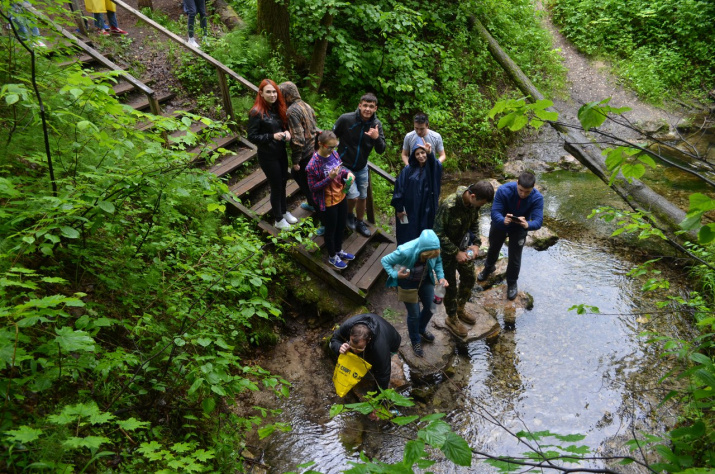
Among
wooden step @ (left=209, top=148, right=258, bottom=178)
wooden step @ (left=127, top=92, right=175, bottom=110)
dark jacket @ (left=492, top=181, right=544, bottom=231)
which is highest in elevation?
wooden step @ (left=127, top=92, right=175, bottom=110)

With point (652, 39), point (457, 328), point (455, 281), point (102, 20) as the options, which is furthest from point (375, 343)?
point (652, 39)

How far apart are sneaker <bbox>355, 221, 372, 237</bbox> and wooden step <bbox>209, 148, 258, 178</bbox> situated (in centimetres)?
213

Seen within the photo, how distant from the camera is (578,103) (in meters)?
12.8

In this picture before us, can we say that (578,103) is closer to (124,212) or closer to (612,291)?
(612,291)

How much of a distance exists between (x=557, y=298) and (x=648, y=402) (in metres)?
1.91

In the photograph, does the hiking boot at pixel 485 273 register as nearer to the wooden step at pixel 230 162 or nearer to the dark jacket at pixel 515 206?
the dark jacket at pixel 515 206

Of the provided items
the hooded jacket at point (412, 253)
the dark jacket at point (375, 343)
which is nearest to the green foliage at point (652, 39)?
the hooded jacket at point (412, 253)

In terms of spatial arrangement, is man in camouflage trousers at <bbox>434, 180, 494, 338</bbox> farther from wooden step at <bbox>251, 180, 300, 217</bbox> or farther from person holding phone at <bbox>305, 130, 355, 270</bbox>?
wooden step at <bbox>251, 180, 300, 217</bbox>

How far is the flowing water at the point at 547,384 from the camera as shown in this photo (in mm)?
4641

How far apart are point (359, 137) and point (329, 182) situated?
99 cm

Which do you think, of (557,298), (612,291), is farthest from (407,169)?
(612,291)

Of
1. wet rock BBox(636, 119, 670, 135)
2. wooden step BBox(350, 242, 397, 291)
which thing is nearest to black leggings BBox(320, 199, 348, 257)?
wooden step BBox(350, 242, 397, 291)

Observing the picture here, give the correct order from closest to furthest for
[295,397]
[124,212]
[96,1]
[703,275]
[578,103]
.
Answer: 1. [124,212]
2. [295,397]
3. [703,275]
4. [96,1]
5. [578,103]

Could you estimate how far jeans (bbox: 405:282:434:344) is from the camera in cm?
521
